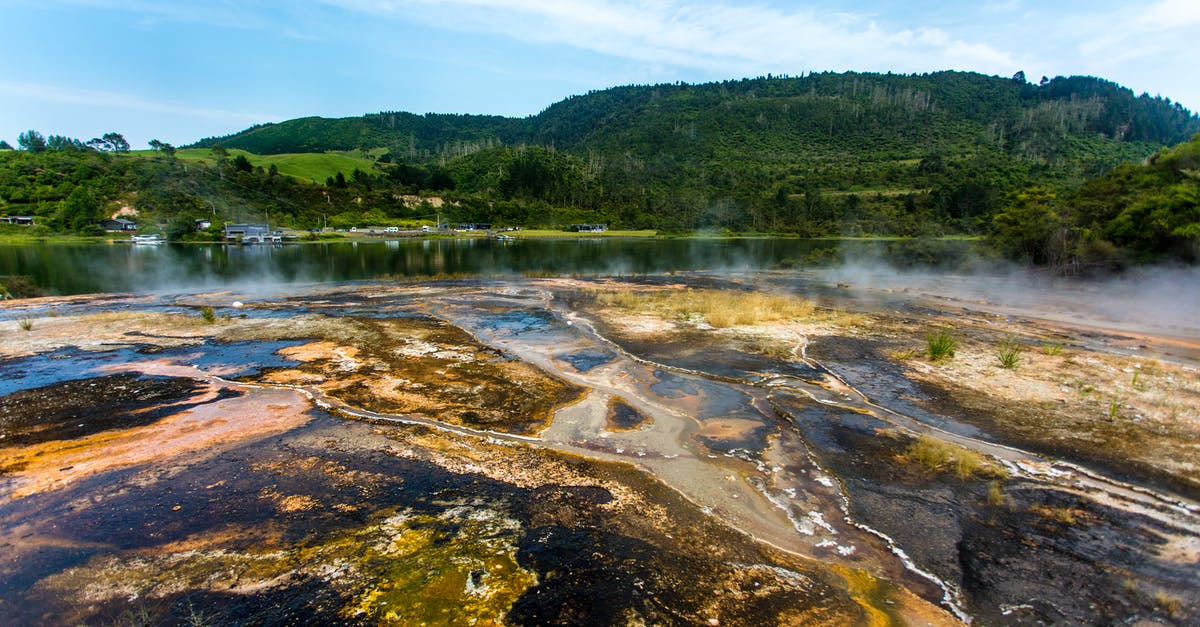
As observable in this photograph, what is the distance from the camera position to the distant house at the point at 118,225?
73.1m

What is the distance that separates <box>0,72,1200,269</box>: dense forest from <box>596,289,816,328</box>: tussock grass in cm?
1631

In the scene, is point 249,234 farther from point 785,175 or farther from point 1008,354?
point 785,175

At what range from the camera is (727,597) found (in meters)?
4.39

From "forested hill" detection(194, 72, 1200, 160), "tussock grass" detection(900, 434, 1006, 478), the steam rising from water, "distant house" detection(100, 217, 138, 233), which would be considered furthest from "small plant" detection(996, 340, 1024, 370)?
"forested hill" detection(194, 72, 1200, 160)

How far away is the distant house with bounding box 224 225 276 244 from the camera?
71688mm

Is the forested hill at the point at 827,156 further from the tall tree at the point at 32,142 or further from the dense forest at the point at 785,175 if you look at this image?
the tall tree at the point at 32,142

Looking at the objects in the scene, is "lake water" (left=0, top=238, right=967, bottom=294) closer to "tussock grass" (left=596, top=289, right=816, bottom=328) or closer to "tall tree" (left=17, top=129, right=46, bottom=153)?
"tussock grass" (left=596, top=289, right=816, bottom=328)

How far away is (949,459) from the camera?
283 inches

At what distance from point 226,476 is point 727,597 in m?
5.89

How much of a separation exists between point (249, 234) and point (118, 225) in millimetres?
19318

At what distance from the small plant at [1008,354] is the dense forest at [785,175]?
14052 mm

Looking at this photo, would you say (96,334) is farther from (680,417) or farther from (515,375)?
→ (680,417)

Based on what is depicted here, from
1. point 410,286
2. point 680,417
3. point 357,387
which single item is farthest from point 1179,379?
point 410,286

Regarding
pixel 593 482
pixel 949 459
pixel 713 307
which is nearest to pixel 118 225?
pixel 713 307
